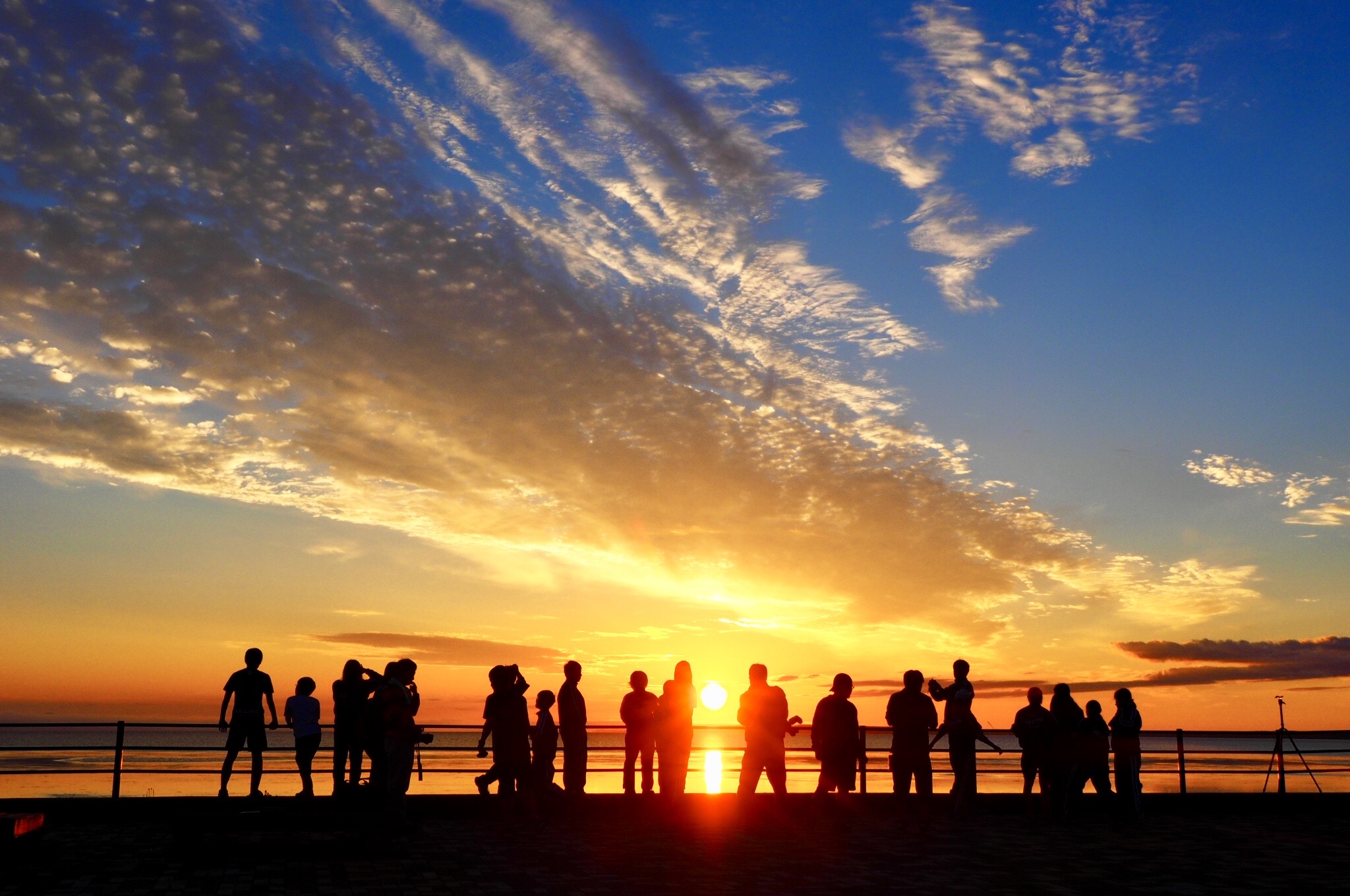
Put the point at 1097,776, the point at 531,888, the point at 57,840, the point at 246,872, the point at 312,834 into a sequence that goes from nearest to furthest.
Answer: the point at 531,888 → the point at 246,872 → the point at 57,840 → the point at 312,834 → the point at 1097,776

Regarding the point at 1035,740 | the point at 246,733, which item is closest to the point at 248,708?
the point at 246,733

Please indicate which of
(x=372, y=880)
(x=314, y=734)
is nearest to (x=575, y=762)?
(x=314, y=734)

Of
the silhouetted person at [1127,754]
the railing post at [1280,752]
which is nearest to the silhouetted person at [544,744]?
the silhouetted person at [1127,754]

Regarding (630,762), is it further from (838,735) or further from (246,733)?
(246,733)

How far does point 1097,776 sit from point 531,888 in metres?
10.8

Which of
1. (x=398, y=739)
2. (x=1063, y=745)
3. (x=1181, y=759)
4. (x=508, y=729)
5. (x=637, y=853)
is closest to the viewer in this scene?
(x=637, y=853)

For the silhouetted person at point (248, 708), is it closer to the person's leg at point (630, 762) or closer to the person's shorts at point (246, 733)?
the person's shorts at point (246, 733)

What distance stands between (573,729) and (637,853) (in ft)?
12.3

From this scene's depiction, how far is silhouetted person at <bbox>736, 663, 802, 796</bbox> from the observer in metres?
14.2

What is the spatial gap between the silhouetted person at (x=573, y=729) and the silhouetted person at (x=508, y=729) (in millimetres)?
1010

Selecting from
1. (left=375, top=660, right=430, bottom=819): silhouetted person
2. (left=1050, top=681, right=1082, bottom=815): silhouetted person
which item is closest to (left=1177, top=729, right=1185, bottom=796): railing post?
(left=1050, top=681, right=1082, bottom=815): silhouetted person

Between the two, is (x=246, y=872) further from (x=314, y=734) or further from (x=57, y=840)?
(x=314, y=734)

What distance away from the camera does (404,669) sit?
13.2 metres

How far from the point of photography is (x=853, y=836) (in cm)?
1334
